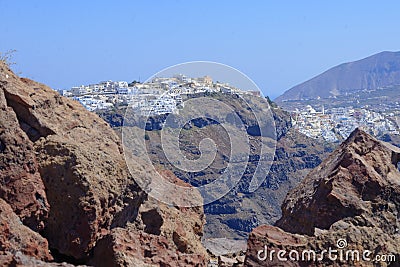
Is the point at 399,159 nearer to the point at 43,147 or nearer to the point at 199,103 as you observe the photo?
the point at 199,103

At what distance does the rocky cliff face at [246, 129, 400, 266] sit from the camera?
6215 mm

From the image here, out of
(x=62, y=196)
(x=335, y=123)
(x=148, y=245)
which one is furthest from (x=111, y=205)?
(x=335, y=123)

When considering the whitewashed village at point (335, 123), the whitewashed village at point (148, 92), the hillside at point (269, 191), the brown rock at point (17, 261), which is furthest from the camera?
the whitewashed village at point (335, 123)

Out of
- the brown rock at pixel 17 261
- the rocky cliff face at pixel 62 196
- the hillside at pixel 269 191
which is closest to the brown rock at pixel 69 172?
the rocky cliff face at pixel 62 196

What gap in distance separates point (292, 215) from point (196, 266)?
6.11 ft

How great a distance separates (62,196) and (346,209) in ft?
9.73

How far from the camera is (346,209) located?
6.97 metres

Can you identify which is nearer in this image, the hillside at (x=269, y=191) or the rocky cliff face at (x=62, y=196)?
the rocky cliff face at (x=62, y=196)

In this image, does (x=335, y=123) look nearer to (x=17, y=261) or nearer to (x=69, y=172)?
(x=69, y=172)

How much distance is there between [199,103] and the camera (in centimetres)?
1059

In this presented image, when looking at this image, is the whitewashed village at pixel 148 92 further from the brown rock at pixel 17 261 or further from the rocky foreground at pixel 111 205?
the brown rock at pixel 17 261

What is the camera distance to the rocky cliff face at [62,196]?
232 inches

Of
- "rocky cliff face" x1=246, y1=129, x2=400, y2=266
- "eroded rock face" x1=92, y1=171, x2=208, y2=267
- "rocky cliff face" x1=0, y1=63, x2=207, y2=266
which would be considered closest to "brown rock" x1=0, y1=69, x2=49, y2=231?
"rocky cliff face" x1=0, y1=63, x2=207, y2=266

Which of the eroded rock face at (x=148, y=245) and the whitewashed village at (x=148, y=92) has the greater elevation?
the whitewashed village at (x=148, y=92)
